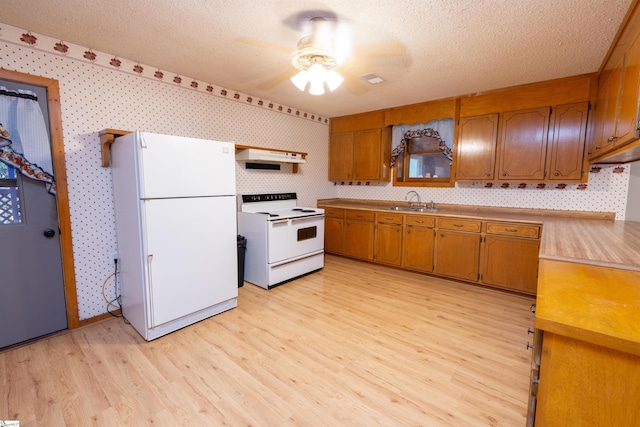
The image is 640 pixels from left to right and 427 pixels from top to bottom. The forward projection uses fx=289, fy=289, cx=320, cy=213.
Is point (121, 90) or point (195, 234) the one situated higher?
point (121, 90)

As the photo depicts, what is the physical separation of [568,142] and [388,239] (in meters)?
2.33

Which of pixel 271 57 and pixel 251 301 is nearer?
pixel 271 57

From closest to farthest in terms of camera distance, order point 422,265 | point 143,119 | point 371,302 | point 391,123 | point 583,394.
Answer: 1. point 583,394
2. point 143,119
3. point 371,302
4. point 422,265
5. point 391,123

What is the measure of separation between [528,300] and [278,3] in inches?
146

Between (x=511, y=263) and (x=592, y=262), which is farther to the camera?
(x=511, y=263)

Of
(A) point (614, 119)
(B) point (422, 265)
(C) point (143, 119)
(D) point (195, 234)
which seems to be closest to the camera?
(A) point (614, 119)

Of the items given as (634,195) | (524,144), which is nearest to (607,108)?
(524,144)

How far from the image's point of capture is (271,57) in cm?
263

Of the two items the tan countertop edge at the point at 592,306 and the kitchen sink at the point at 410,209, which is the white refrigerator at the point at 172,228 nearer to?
the tan countertop edge at the point at 592,306

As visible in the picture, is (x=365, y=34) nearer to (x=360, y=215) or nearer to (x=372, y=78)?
(x=372, y=78)

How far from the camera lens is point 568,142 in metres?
3.15

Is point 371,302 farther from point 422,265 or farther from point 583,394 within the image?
point 583,394

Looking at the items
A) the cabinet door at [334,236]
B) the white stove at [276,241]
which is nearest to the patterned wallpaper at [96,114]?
the white stove at [276,241]

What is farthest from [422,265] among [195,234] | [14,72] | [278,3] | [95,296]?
[14,72]
